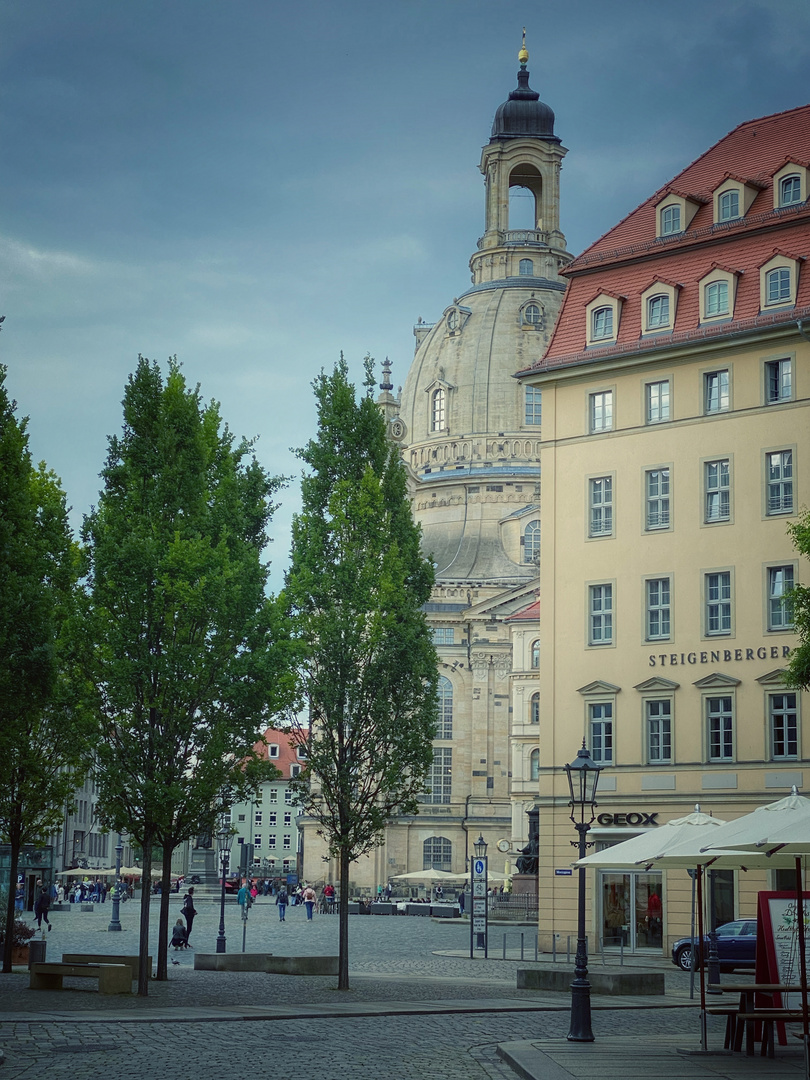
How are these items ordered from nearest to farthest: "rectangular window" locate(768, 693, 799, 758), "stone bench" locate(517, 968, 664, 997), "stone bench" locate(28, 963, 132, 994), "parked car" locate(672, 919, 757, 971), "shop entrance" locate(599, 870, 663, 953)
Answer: "stone bench" locate(28, 963, 132, 994)
"stone bench" locate(517, 968, 664, 997)
"parked car" locate(672, 919, 757, 971)
"rectangular window" locate(768, 693, 799, 758)
"shop entrance" locate(599, 870, 663, 953)

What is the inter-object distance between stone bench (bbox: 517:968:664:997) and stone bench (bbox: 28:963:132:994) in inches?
334

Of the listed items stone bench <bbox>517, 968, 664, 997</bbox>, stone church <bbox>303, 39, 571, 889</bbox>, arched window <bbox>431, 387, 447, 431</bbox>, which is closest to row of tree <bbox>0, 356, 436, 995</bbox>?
stone bench <bbox>517, 968, 664, 997</bbox>

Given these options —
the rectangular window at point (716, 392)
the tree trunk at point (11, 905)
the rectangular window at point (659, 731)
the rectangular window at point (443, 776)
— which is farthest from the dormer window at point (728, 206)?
the rectangular window at point (443, 776)

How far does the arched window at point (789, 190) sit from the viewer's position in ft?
150

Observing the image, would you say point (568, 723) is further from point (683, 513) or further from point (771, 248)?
point (771, 248)

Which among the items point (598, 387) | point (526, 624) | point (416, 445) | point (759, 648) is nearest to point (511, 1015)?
point (759, 648)

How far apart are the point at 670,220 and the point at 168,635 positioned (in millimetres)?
25449

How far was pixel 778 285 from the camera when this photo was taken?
44281mm

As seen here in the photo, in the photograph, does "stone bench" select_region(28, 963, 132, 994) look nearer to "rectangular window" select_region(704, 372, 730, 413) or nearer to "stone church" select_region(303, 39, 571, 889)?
"rectangular window" select_region(704, 372, 730, 413)

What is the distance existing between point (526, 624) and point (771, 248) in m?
53.6

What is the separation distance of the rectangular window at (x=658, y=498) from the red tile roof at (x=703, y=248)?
12.8ft

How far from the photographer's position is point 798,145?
156 feet

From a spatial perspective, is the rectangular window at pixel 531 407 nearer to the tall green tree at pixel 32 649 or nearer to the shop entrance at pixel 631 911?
the shop entrance at pixel 631 911

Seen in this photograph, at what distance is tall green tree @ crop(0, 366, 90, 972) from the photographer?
1047 inches
